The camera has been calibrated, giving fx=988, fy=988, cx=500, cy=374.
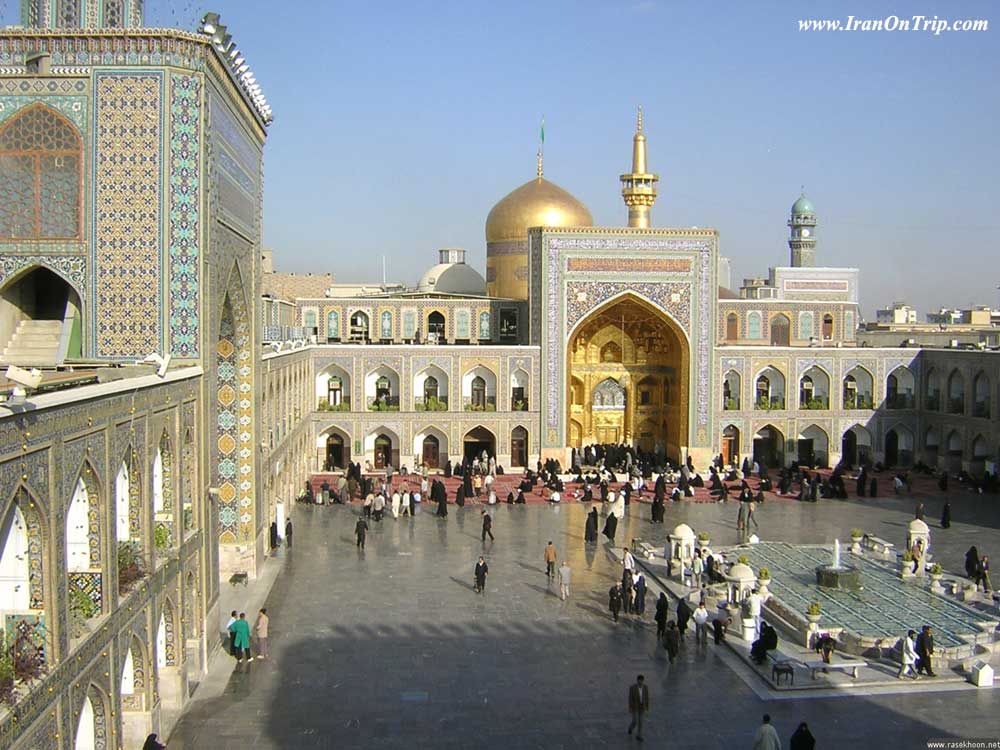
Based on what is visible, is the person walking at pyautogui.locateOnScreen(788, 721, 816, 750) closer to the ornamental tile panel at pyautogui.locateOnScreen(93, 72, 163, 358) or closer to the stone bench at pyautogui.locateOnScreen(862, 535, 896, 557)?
the ornamental tile panel at pyautogui.locateOnScreen(93, 72, 163, 358)

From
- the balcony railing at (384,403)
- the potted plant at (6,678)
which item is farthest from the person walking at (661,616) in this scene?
the balcony railing at (384,403)

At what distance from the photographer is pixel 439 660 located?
42.9 feet

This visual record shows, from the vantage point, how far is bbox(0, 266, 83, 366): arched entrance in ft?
39.1

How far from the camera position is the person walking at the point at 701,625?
540 inches

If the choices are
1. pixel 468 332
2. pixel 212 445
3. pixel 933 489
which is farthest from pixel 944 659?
pixel 468 332

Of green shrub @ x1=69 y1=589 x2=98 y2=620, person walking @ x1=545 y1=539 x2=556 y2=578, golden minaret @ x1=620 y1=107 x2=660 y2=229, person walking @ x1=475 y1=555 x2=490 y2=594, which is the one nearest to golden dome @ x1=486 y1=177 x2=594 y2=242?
golden minaret @ x1=620 y1=107 x2=660 y2=229

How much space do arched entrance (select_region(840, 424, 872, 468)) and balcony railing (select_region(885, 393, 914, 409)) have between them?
A: 3.78 feet

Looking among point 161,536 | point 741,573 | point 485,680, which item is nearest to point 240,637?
point 161,536

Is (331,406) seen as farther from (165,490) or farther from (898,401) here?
(165,490)

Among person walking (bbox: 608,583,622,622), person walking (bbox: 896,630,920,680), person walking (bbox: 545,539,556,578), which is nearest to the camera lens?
person walking (bbox: 896,630,920,680)

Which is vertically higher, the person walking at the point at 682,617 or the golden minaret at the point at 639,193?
the golden minaret at the point at 639,193

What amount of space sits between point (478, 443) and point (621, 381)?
5305 mm

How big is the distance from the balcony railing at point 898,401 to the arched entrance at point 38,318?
26025mm

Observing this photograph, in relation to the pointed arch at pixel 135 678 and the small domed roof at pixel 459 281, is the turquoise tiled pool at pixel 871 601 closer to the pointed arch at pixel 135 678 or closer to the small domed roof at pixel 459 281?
the pointed arch at pixel 135 678
